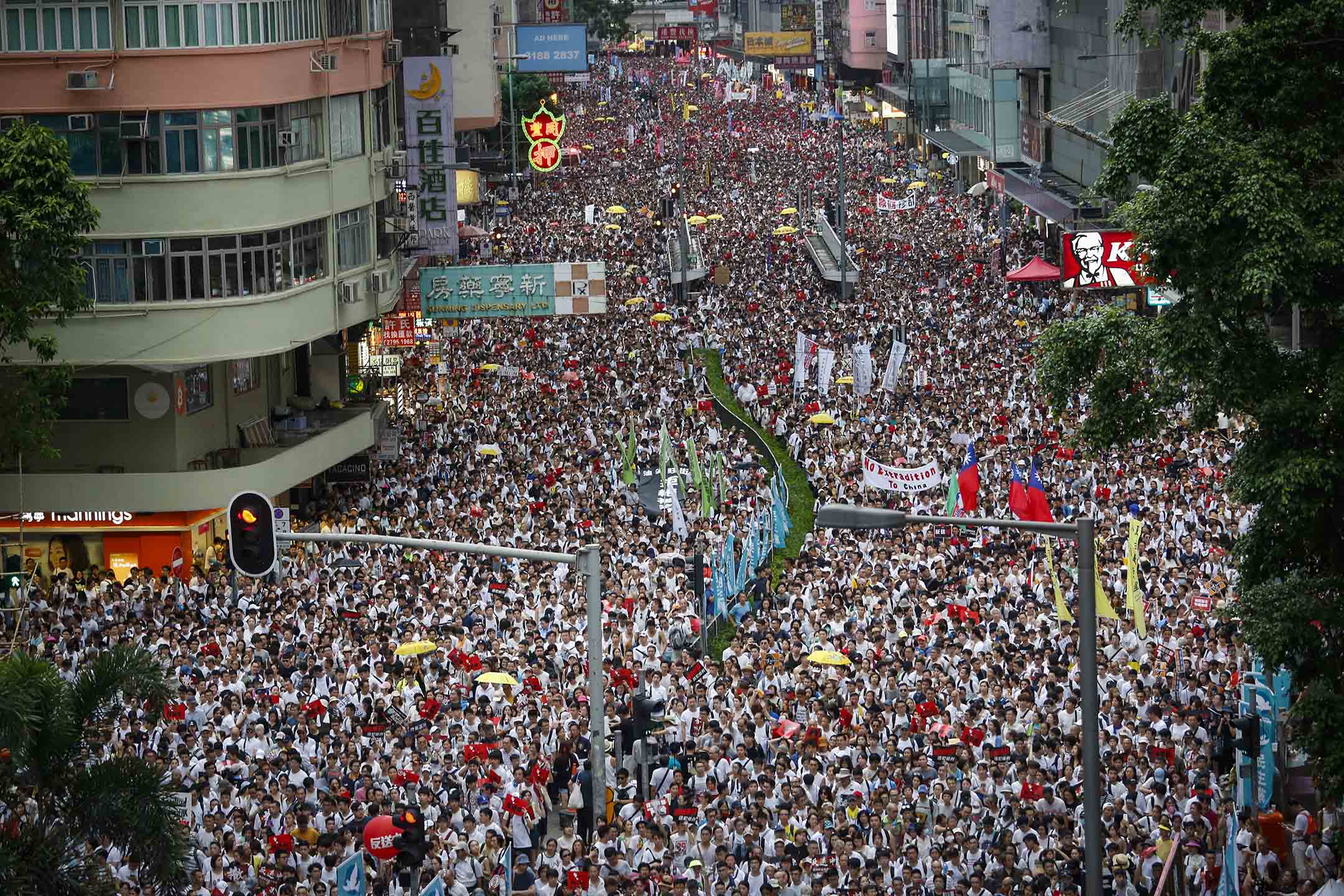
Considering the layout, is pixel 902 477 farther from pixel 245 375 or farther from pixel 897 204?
pixel 897 204

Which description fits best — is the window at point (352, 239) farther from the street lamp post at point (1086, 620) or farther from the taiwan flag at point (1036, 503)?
the street lamp post at point (1086, 620)

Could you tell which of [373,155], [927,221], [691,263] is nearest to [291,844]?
[373,155]

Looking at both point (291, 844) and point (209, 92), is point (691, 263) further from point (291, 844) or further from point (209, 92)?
point (291, 844)

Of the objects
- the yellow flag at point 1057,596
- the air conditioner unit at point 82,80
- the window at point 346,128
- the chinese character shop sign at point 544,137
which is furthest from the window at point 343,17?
the chinese character shop sign at point 544,137

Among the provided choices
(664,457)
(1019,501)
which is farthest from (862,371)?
(1019,501)

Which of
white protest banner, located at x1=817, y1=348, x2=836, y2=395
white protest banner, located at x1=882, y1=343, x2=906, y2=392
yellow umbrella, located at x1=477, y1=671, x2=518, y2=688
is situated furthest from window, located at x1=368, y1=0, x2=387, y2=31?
yellow umbrella, located at x1=477, y1=671, x2=518, y2=688

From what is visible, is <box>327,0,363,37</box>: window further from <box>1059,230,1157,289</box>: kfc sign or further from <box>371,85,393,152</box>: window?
<box>1059,230,1157,289</box>: kfc sign

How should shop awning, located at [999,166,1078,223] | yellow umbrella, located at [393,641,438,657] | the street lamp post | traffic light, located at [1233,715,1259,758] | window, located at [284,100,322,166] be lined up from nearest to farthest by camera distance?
the street lamp post → traffic light, located at [1233,715,1259,758] → yellow umbrella, located at [393,641,438,657] → window, located at [284,100,322,166] → shop awning, located at [999,166,1078,223]
